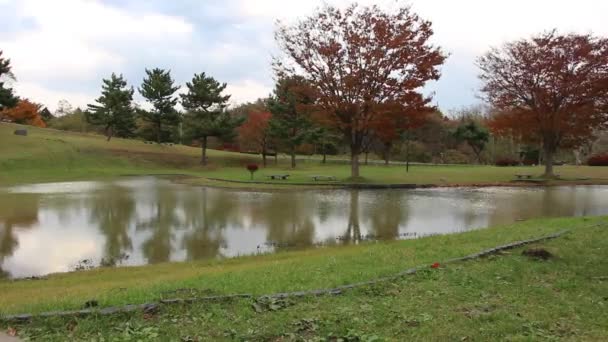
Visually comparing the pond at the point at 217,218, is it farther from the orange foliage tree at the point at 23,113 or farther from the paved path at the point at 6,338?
the orange foliage tree at the point at 23,113

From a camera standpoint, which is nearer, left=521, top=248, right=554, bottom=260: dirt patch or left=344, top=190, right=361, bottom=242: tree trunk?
left=521, top=248, right=554, bottom=260: dirt patch

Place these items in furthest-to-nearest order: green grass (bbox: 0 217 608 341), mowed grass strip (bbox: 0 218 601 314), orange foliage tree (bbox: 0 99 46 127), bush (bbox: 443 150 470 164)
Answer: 1. orange foliage tree (bbox: 0 99 46 127)
2. bush (bbox: 443 150 470 164)
3. mowed grass strip (bbox: 0 218 601 314)
4. green grass (bbox: 0 217 608 341)

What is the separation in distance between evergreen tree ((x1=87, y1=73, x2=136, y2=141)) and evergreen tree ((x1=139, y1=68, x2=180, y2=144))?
107 inches

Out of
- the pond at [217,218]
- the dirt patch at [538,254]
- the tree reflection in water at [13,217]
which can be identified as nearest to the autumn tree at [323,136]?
the pond at [217,218]

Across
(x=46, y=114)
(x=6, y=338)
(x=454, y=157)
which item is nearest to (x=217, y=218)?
(x=6, y=338)

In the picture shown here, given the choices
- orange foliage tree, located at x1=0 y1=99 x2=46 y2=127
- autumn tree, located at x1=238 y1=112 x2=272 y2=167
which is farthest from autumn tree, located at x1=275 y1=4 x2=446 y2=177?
orange foliage tree, located at x1=0 y1=99 x2=46 y2=127

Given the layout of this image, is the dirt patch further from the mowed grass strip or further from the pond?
the pond

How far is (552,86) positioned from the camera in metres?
27.8

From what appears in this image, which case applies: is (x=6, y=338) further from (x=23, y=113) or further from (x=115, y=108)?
(x=23, y=113)

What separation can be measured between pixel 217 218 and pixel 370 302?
9.29m

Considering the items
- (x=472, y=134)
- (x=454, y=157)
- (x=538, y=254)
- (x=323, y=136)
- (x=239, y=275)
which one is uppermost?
(x=472, y=134)

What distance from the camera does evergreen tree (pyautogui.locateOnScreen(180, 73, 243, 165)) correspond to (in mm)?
37844

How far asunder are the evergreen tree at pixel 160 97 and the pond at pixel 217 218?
18162mm

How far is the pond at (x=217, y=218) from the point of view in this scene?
377 inches
